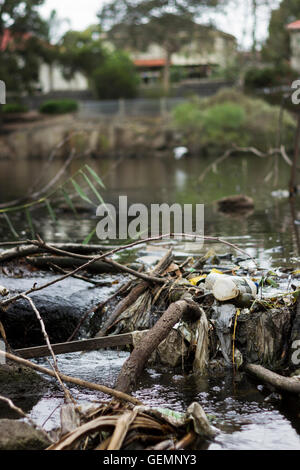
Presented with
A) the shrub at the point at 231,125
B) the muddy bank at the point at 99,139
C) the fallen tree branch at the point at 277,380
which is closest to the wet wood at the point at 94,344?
the fallen tree branch at the point at 277,380

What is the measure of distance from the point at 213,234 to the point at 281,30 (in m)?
47.4

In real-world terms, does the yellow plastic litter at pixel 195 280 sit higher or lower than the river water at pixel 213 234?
higher

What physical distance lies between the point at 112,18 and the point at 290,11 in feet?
54.6

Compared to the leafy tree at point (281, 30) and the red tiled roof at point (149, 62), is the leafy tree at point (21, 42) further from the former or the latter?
the red tiled roof at point (149, 62)

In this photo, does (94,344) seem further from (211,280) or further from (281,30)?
(281,30)

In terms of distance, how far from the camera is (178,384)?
6004 mm

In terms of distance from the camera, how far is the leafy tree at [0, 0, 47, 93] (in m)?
46.8

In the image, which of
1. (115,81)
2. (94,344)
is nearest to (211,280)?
(94,344)

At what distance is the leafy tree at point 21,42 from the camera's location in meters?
46.8

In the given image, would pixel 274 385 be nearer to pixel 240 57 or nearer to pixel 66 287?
pixel 66 287

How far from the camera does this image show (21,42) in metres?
48.8

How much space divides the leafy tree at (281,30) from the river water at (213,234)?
24.9 meters

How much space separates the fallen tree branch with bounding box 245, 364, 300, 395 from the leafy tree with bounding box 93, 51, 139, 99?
48895 millimetres

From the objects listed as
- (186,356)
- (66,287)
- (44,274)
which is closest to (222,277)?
(186,356)
